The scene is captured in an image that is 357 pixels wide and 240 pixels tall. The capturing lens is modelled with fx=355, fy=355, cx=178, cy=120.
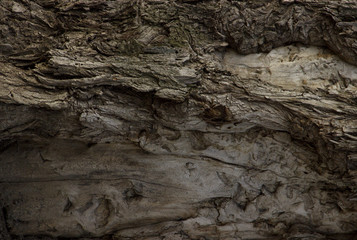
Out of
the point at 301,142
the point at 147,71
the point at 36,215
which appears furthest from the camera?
the point at 36,215

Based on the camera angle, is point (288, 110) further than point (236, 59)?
No

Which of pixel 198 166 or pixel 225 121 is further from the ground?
pixel 225 121

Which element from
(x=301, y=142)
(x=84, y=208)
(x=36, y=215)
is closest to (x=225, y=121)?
(x=301, y=142)

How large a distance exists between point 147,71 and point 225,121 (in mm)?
1453

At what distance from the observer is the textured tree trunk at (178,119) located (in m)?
5.36

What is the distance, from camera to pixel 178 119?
5.57 m

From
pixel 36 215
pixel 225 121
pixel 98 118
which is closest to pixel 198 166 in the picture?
pixel 225 121

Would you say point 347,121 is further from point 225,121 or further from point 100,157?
point 100,157

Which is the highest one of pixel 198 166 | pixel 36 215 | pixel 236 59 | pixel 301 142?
pixel 236 59

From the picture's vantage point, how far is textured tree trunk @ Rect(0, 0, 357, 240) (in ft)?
17.6

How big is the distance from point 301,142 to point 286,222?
1468 millimetres

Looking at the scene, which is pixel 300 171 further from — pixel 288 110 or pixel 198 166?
pixel 198 166

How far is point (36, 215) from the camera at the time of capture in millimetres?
6344

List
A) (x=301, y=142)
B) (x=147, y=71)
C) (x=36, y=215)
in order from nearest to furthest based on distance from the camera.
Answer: (x=147, y=71)
(x=301, y=142)
(x=36, y=215)
